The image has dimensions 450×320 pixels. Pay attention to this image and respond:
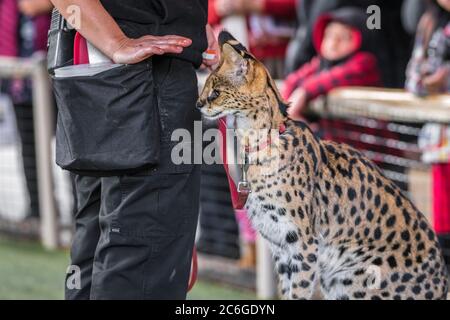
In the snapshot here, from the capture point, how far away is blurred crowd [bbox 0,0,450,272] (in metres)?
5.11

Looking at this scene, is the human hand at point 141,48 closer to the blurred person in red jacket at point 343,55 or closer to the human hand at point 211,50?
the human hand at point 211,50

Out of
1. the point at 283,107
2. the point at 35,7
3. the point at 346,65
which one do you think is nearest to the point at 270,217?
the point at 283,107

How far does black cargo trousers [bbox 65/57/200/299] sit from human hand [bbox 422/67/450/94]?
199 centimetres

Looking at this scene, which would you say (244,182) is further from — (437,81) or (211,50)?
(437,81)

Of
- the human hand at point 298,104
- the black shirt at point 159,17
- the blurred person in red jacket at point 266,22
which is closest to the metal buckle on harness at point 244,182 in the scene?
the black shirt at point 159,17

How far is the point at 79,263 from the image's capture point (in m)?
3.59

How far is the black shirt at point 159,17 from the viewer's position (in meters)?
3.27

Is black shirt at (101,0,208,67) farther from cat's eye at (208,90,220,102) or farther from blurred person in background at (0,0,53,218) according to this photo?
blurred person in background at (0,0,53,218)

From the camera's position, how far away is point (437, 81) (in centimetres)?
505

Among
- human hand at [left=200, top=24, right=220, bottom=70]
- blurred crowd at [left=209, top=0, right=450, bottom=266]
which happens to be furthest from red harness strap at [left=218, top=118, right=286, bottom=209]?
blurred crowd at [left=209, top=0, right=450, bottom=266]

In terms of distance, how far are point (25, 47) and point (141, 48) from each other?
428cm
